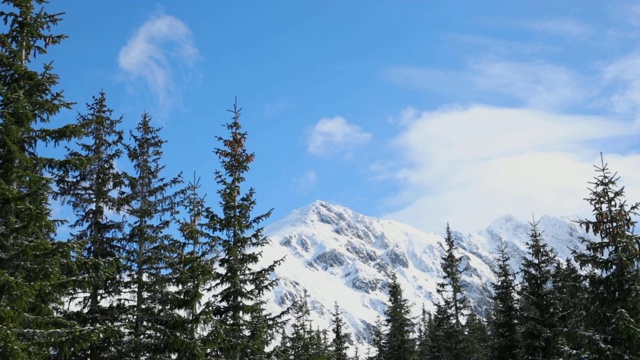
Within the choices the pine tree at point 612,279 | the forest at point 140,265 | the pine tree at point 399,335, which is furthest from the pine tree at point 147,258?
the pine tree at point 399,335

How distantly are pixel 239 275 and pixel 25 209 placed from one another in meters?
8.81

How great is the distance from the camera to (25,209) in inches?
461

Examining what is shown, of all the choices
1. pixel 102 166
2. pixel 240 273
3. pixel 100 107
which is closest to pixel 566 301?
pixel 240 273

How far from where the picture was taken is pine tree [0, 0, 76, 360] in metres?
11.0

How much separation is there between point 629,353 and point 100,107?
21344 mm

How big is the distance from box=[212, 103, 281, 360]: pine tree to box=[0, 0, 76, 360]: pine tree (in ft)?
21.1

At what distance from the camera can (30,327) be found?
12.2 m

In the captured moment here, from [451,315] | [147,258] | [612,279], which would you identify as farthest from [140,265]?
[451,315]

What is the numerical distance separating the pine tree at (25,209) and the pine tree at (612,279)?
16.1m

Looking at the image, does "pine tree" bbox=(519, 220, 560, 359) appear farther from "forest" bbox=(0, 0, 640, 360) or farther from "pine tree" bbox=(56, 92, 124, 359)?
"pine tree" bbox=(56, 92, 124, 359)

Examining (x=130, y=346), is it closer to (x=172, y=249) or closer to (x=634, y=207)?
(x=172, y=249)

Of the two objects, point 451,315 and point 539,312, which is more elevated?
point 451,315

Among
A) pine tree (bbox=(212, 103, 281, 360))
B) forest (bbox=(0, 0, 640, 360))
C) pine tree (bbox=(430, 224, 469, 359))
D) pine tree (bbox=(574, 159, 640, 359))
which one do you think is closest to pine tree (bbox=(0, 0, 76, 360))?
forest (bbox=(0, 0, 640, 360))

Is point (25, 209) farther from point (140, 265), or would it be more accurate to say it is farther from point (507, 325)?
point (507, 325)
